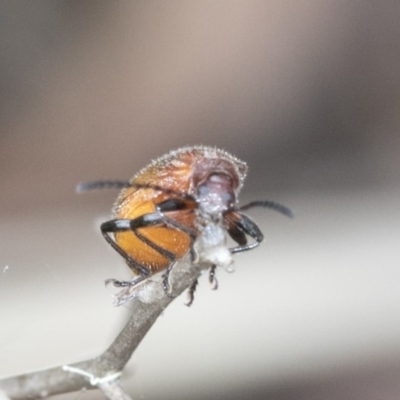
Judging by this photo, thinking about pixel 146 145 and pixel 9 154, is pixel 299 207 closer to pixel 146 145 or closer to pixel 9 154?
pixel 146 145

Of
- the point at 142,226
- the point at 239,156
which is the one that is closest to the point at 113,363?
the point at 142,226

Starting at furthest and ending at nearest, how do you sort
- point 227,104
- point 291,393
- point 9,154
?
point 227,104, point 9,154, point 291,393

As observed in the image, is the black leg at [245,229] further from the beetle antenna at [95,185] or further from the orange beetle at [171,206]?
the beetle antenna at [95,185]

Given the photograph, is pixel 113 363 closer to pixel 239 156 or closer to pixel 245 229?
pixel 245 229

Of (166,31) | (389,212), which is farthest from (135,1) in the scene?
(389,212)

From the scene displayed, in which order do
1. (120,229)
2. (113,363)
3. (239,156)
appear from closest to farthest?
1. (113,363)
2. (120,229)
3. (239,156)

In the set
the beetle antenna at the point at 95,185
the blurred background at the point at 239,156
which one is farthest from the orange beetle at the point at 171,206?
the blurred background at the point at 239,156

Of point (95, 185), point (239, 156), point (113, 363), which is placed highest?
point (239, 156)
